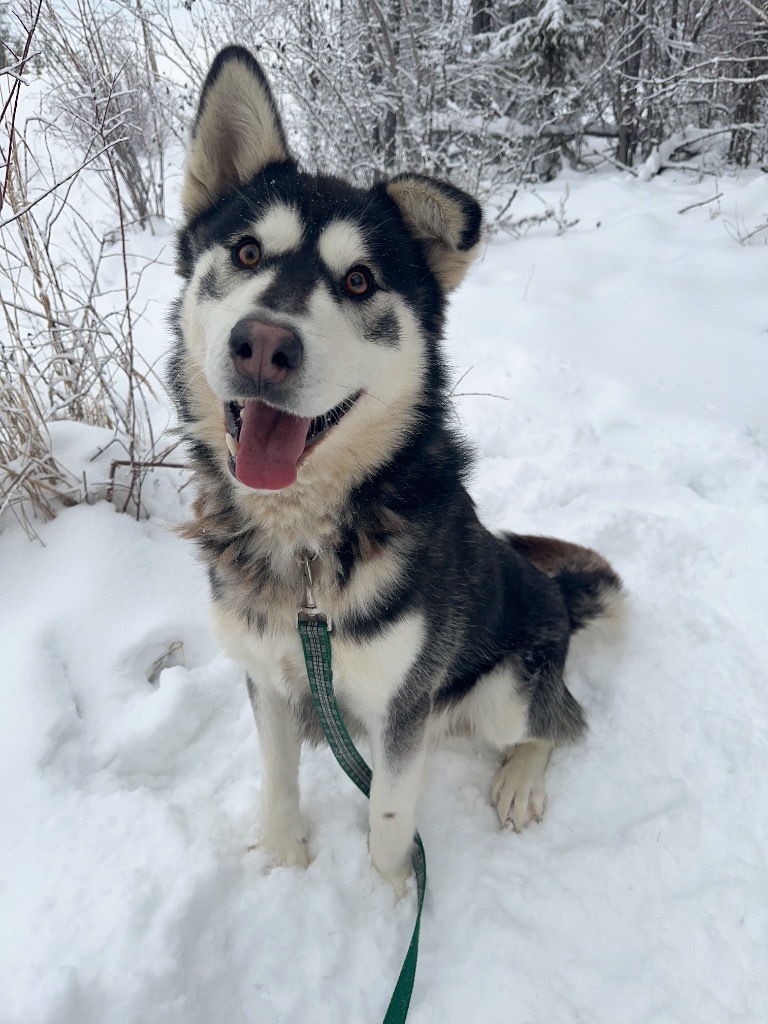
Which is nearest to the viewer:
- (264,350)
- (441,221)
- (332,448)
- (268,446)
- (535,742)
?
(264,350)

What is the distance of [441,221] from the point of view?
1.71m

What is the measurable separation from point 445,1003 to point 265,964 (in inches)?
20.5

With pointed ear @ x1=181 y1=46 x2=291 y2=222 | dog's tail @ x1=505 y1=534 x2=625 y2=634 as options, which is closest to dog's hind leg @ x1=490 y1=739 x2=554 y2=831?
dog's tail @ x1=505 y1=534 x2=625 y2=634

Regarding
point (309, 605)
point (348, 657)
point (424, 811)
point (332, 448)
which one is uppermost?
point (332, 448)

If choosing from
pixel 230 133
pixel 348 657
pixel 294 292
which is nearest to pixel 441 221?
pixel 294 292

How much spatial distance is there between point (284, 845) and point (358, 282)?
5.77 feet

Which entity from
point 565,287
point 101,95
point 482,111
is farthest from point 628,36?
point 101,95

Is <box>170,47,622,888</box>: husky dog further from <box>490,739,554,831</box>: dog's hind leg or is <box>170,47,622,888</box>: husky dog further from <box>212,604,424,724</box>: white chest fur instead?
<box>490,739,554,831</box>: dog's hind leg

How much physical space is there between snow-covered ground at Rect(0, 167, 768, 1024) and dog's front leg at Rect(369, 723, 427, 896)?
107mm

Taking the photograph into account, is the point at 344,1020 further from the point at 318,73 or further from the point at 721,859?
the point at 318,73

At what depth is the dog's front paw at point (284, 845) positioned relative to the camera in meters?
1.95

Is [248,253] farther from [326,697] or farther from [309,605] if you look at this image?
[326,697]

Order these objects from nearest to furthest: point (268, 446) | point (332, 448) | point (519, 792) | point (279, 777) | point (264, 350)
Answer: point (264, 350) → point (268, 446) → point (332, 448) → point (279, 777) → point (519, 792)

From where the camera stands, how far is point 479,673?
2.19 metres
